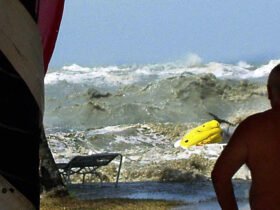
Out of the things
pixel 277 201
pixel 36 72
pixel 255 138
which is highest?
pixel 36 72

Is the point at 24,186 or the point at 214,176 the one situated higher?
the point at 24,186

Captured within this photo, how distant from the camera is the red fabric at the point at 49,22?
1992mm

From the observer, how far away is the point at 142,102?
1205 centimetres

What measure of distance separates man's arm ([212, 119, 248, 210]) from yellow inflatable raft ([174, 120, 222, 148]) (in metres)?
7.07

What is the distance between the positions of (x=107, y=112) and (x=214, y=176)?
917 cm

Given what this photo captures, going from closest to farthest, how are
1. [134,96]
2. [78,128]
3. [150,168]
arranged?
[150,168] → [78,128] → [134,96]

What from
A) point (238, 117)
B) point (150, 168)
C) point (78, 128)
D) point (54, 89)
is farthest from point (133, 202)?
point (54, 89)

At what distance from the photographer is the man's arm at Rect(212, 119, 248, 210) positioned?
2268 mm

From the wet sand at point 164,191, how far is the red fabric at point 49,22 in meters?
4.53

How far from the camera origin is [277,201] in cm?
228

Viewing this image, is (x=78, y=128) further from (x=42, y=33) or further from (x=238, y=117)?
(x=42, y=33)

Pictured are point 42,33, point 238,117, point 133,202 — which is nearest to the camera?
point 42,33

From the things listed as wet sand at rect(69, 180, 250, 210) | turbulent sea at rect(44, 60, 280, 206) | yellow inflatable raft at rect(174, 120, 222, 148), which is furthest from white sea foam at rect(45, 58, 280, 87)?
wet sand at rect(69, 180, 250, 210)

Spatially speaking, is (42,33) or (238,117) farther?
(238,117)
